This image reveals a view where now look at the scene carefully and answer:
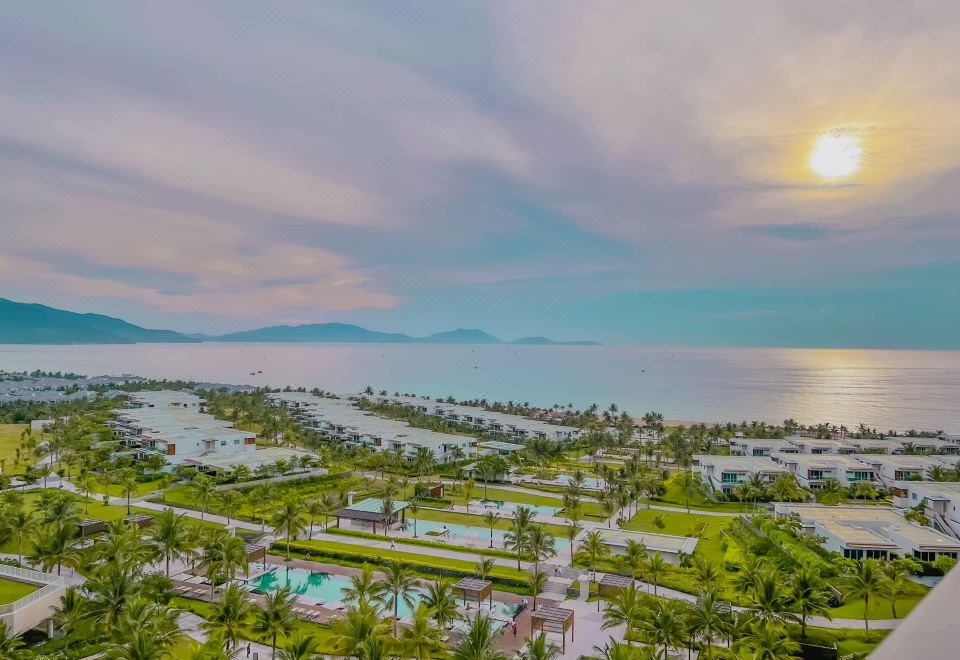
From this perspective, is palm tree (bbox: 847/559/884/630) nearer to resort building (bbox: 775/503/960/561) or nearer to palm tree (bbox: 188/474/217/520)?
resort building (bbox: 775/503/960/561)

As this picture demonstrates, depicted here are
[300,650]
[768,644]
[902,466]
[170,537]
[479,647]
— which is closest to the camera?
[300,650]

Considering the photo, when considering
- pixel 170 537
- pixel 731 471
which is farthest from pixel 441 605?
pixel 731 471

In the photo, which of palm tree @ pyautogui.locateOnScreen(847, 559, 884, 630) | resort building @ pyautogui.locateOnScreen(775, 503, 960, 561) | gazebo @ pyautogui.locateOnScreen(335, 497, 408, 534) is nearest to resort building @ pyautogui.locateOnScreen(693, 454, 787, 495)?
resort building @ pyautogui.locateOnScreen(775, 503, 960, 561)

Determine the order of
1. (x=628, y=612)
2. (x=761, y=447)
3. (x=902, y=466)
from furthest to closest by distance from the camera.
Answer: (x=761, y=447)
(x=902, y=466)
(x=628, y=612)

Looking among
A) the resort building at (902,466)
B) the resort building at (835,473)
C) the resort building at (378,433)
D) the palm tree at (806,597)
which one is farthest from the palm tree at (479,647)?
the resort building at (902,466)

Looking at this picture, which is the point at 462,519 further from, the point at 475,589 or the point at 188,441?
the point at 188,441

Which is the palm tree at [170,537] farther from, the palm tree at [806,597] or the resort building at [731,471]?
the resort building at [731,471]
